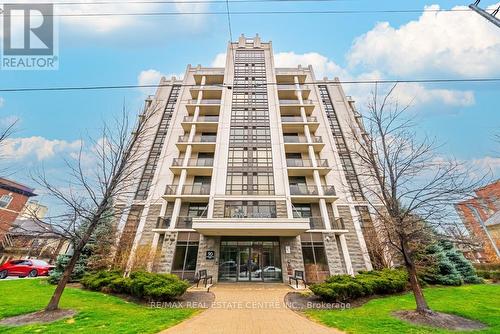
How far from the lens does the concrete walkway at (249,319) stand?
20.2 feet

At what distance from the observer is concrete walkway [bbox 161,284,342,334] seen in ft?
20.2

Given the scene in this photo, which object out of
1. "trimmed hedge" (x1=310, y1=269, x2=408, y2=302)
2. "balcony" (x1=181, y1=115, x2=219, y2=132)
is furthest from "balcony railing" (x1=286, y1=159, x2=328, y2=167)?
"trimmed hedge" (x1=310, y1=269, x2=408, y2=302)

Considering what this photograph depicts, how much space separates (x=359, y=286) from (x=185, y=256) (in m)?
11.7

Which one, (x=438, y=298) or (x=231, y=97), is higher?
(x=231, y=97)

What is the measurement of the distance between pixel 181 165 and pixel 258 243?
9969 millimetres

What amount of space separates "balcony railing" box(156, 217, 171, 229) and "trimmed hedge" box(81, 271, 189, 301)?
6082mm

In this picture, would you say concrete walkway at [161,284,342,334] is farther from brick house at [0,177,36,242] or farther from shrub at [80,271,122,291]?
brick house at [0,177,36,242]

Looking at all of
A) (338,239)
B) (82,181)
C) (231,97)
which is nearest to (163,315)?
(82,181)

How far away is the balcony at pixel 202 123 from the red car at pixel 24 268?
1667 cm

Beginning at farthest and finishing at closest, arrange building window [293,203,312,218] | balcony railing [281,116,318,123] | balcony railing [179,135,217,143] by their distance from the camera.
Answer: balcony railing [281,116,318,123]
balcony railing [179,135,217,143]
building window [293,203,312,218]

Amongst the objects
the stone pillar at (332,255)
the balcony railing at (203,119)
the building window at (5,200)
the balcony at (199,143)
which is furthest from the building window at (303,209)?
the building window at (5,200)

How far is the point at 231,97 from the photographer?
83.9 ft

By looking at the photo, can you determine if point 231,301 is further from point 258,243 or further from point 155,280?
point 258,243

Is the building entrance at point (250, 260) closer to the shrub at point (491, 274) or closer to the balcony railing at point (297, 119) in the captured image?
the balcony railing at point (297, 119)
